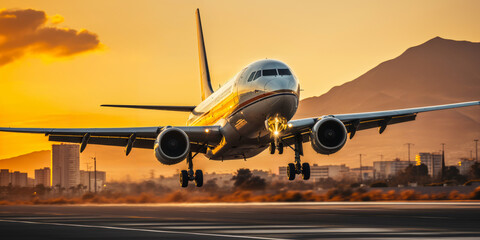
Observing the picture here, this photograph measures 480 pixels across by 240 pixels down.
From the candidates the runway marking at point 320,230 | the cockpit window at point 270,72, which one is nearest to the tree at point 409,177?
the cockpit window at point 270,72

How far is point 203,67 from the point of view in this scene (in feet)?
210

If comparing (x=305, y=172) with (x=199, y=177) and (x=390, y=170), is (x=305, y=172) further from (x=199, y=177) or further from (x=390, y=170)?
(x=390, y=170)

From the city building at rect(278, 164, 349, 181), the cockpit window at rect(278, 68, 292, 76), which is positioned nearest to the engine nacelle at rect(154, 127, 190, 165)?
the cockpit window at rect(278, 68, 292, 76)

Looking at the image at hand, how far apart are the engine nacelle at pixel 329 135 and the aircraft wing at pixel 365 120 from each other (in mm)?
723

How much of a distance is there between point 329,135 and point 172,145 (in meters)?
8.33

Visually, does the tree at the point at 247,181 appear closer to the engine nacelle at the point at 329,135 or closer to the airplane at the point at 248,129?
the airplane at the point at 248,129

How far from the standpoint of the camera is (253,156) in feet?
136

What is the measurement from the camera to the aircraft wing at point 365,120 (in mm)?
36906

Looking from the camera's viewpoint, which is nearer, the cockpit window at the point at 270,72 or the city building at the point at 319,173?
the cockpit window at the point at 270,72

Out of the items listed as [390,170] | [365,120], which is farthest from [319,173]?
[365,120]

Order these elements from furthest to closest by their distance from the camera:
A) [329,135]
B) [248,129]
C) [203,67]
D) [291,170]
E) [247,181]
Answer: [203,67] → [247,181] → [291,170] → [329,135] → [248,129]

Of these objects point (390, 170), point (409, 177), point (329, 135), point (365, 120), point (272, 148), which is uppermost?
point (365, 120)

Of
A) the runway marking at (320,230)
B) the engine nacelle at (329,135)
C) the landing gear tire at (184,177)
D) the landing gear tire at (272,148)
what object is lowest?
the runway marking at (320,230)

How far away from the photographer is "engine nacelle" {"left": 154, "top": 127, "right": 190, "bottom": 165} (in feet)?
123
